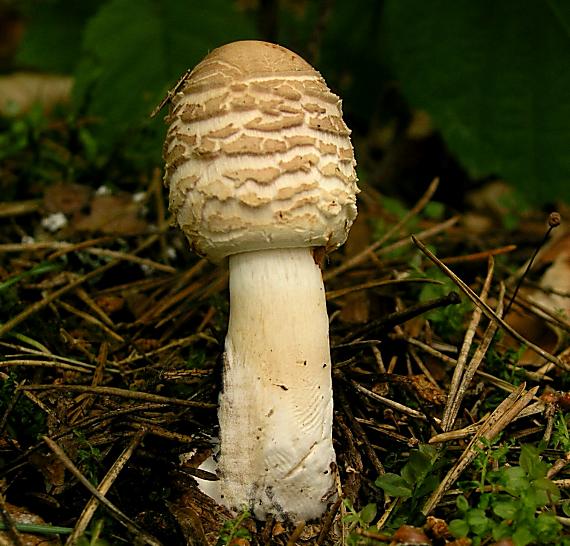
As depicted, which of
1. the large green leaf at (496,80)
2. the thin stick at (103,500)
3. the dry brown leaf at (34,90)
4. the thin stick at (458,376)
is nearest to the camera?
the thin stick at (103,500)

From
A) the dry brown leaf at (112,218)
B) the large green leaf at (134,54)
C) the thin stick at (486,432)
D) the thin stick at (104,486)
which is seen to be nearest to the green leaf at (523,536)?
the thin stick at (486,432)

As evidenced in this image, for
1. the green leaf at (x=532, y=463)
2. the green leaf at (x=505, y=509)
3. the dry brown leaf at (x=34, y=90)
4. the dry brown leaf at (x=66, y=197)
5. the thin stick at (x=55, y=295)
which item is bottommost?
the green leaf at (x=505, y=509)

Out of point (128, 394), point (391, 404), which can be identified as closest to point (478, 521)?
point (391, 404)

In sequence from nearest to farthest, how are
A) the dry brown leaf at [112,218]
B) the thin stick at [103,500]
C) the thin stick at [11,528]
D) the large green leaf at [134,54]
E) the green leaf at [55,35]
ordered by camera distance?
the thin stick at [11,528] < the thin stick at [103,500] < the dry brown leaf at [112,218] < the large green leaf at [134,54] < the green leaf at [55,35]

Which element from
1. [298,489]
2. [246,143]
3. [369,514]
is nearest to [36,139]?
[246,143]

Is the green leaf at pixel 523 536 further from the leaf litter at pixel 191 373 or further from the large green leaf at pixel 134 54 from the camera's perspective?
the large green leaf at pixel 134 54

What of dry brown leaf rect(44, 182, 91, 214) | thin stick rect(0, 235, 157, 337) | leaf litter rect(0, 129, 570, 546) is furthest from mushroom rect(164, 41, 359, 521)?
dry brown leaf rect(44, 182, 91, 214)

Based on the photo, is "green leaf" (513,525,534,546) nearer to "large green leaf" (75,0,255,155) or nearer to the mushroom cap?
the mushroom cap
